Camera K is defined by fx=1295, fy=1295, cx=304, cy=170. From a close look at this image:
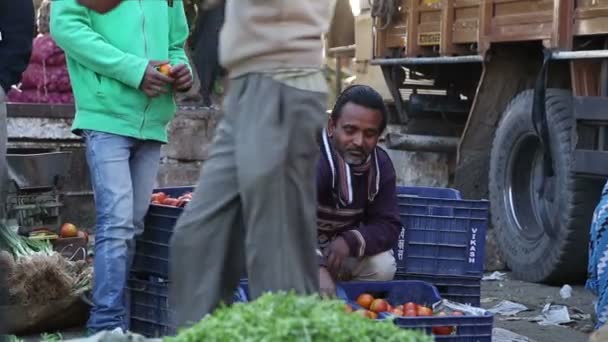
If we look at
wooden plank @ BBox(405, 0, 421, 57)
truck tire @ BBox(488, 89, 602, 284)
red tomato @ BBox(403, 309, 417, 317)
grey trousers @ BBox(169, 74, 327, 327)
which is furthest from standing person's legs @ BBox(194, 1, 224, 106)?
grey trousers @ BBox(169, 74, 327, 327)

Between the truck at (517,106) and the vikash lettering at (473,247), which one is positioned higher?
the truck at (517,106)

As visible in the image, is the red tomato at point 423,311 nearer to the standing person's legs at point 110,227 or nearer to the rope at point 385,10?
the standing person's legs at point 110,227

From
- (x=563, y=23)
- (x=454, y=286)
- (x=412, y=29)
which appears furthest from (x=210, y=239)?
(x=412, y=29)

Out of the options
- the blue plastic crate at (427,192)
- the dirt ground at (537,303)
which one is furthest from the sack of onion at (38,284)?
the dirt ground at (537,303)

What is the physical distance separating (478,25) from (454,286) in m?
4.31

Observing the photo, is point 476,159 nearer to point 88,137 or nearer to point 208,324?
point 88,137

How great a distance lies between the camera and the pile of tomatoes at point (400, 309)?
200 inches

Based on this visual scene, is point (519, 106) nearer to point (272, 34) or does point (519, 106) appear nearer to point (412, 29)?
point (412, 29)

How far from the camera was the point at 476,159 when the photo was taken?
1061 centimetres

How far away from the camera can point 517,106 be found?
9.54 m

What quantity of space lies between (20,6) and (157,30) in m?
0.76

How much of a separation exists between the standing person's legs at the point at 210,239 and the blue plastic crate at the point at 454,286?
1.92m

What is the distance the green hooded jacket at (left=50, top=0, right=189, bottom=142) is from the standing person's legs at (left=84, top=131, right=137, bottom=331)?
0.10m

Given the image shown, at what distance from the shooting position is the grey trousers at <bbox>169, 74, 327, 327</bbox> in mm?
4078
